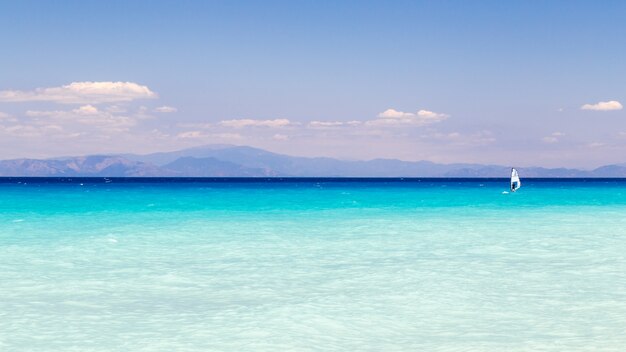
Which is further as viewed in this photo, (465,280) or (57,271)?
(57,271)

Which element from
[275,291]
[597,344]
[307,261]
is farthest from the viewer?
[307,261]

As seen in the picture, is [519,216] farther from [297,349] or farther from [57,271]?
[297,349]

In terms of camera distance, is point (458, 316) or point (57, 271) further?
point (57, 271)

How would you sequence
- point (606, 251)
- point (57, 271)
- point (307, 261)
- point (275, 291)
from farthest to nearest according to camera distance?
point (606, 251) → point (307, 261) → point (57, 271) → point (275, 291)

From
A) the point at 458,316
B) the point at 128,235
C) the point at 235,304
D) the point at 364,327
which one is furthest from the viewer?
the point at 128,235

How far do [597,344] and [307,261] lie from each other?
35.9 ft

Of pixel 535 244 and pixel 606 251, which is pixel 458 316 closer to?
pixel 606 251

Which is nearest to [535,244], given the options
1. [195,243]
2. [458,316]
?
[195,243]

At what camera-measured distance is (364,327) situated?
444 inches

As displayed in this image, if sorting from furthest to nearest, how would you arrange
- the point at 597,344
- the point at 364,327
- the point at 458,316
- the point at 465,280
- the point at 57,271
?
the point at 57,271
the point at 465,280
the point at 458,316
the point at 364,327
the point at 597,344

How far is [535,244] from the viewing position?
25219mm

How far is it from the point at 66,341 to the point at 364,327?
4388 mm

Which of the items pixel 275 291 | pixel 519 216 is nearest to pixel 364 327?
pixel 275 291

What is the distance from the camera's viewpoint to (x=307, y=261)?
20266 mm
